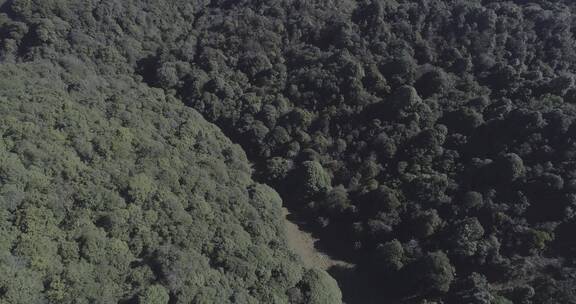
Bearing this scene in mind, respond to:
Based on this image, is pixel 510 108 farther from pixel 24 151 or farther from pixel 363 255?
pixel 24 151

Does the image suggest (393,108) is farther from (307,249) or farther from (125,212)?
(125,212)

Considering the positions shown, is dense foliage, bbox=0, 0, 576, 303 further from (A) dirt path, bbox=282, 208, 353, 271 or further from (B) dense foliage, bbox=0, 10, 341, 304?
(B) dense foliage, bbox=0, 10, 341, 304

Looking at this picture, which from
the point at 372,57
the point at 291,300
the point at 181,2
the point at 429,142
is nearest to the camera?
the point at 291,300

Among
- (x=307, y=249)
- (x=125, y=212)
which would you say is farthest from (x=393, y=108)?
(x=125, y=212)

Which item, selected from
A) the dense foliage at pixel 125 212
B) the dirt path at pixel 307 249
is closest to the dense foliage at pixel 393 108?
the dirt path at pixel 307 249

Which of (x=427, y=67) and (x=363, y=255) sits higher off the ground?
(x=427, y=67)

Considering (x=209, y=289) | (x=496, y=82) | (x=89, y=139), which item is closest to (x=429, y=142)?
(x=496, y=82)

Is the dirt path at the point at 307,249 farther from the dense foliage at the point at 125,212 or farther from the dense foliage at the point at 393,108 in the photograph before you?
the dense foliage at the point at 125,212

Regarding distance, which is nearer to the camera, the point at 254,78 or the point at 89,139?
the point at 89,139
